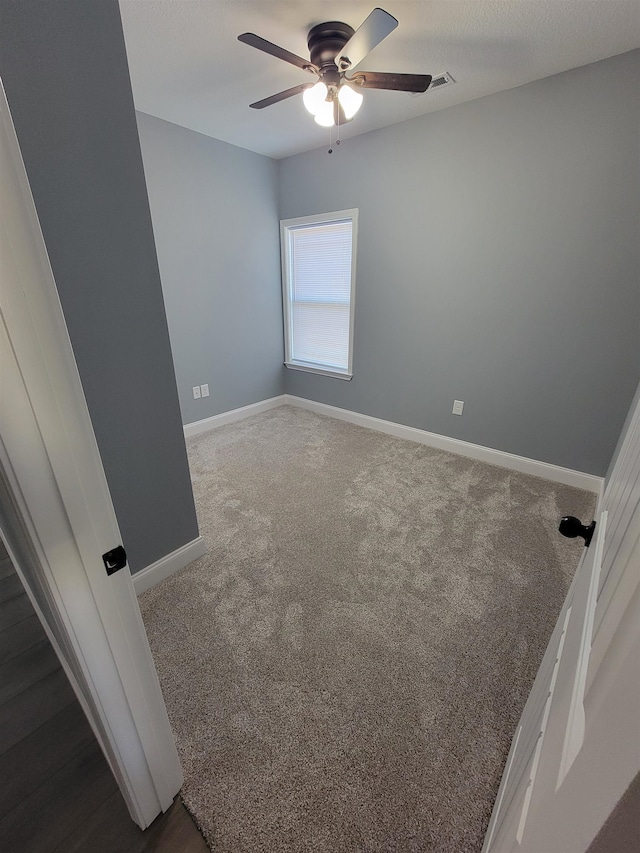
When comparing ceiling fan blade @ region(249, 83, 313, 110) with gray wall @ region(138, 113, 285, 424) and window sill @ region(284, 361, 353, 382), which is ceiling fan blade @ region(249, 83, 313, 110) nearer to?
gray wall @ region(138, 113, 285, 424)

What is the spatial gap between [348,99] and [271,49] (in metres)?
0.46

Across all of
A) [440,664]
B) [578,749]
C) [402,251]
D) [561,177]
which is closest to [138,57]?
[402,251]

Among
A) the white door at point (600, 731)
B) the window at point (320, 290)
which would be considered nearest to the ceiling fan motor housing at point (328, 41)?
the window at point (320, 290)

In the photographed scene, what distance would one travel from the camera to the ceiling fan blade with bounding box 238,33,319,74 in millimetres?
1356

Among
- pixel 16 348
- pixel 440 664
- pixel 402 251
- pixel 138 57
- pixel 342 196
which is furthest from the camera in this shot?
pixel 342 196

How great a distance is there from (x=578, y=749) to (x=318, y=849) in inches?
41.6

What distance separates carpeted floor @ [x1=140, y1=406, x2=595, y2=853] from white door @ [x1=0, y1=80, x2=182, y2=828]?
1.49 feet

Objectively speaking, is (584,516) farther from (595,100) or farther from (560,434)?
(595,100)

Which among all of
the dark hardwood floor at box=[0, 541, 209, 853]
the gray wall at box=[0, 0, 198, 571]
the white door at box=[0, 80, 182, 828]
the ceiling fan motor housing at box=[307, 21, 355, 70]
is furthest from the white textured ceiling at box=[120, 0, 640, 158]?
the dark hardwood floor at box=[0, 541, 209, 853]

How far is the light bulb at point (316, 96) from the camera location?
169cm

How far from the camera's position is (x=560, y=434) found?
8.13 ft

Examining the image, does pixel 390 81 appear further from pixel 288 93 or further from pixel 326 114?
pixel 288 93

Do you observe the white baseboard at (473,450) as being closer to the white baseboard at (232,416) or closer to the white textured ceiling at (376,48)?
the white baseboard at (232,416)

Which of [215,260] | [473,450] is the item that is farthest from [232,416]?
[473,450]
